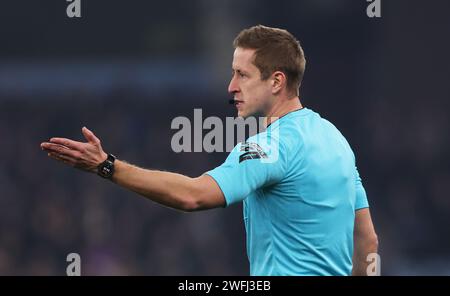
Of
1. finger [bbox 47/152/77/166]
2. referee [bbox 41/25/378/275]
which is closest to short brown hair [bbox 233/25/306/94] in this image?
referee [bbox 41/25/378/275]

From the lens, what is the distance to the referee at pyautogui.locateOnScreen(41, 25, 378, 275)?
458cm

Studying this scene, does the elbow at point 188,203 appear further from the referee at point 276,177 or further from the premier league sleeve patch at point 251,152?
the premier league sleeve patch at point 251,152

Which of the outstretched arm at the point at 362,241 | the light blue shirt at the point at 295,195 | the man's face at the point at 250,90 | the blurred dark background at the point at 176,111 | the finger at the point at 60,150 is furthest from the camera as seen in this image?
the blurred dark background at the point at 176,111

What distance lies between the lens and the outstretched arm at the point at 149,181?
4.48 m

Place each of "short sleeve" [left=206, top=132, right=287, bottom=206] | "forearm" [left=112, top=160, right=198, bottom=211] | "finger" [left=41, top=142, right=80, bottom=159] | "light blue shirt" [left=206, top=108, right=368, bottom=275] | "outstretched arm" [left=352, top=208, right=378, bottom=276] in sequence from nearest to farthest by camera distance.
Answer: "finger" [left=41, top=142, right=80, bottom=159] < "forearm" [left=112, top=160, right=198, bottom=211] < "short sleeve" [left=206, top=132, right=287, bottom=206] < "light blue shirt" [left=206, top=108, right=368, bottom=275] < "outstretched arm" [left=352, top=208, right=378, bottom=276]

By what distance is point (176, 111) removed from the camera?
1551 cm

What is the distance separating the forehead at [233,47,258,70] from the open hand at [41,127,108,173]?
0.95 metres

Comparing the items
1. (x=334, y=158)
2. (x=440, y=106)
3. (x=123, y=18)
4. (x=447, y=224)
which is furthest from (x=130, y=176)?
(x=123, y=18)

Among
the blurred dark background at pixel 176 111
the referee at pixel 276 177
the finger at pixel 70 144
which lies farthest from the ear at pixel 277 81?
the blurred dark background at pixel 176 111

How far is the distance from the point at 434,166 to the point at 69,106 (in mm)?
5388

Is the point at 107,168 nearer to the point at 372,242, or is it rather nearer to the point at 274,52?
the point at 274,52

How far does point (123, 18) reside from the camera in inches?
682

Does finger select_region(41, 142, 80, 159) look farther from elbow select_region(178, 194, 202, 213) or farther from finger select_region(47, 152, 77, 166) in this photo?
elbow select_region(178, 194, 202, 213)

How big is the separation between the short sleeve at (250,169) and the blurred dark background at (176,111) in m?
7.46
